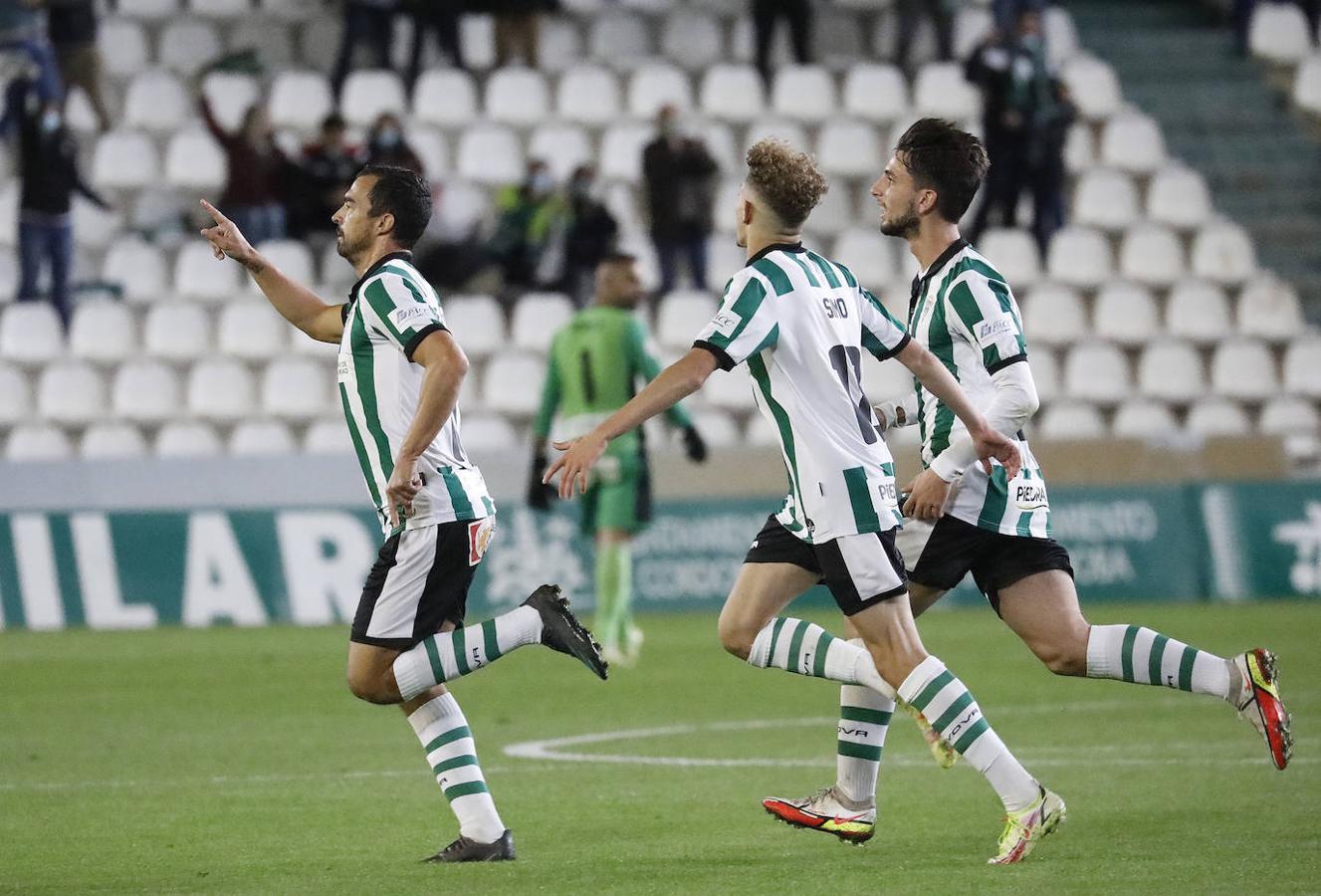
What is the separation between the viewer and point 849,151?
2231 cm

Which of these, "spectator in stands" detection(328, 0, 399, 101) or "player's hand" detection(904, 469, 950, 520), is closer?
"player's hand" detection(904, 469, 950, 520)

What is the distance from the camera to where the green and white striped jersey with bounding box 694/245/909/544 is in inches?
264

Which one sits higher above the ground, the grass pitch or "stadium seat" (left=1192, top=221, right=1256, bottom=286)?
"stadium seat" (left=1192, top=221, right=1256, bottom=286)

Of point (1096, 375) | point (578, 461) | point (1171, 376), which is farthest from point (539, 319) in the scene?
point (578, 461)

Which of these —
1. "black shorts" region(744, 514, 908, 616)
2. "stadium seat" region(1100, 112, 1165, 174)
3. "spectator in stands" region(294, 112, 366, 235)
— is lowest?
"black shorts" region(744, 514, 908, 616)

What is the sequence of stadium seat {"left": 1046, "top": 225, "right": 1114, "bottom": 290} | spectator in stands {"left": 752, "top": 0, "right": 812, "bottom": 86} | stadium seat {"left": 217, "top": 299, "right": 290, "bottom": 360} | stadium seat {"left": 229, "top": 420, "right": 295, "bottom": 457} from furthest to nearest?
1. spectator in stands {"left": 752, "top": 0, "right": 812, "bottom": 86}
2. stadium seat {"left": 1046, "top": 225, "right": 1114, "bottom": 290}
3. stadium seat {"left": 217, "top": 299, "right": 290, "bottom": 360}
4. stadium seat {"left": 229, "top": 420, "right": 295, "bottom": 457}

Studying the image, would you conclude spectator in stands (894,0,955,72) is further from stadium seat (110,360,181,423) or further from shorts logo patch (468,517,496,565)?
shorts logo patch (468,517,496,565)

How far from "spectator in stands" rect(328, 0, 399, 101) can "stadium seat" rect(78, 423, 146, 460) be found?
15.2 ft

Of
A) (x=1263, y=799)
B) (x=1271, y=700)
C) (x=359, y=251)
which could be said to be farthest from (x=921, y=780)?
(x=359, y=251)

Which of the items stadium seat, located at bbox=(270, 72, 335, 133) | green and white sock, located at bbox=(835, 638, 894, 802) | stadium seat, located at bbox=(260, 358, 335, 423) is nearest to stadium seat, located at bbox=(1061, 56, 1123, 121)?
stadium seat, located at bbox=(270, 72, 335, 133)

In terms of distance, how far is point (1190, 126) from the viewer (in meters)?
24.2

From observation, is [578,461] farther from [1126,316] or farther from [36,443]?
[1126,316]

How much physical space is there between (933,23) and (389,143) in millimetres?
6785

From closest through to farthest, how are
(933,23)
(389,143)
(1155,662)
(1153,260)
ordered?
(1155,662)
(389,143)
(1153,260)
(933,23)
